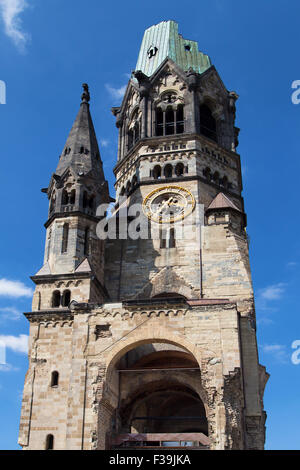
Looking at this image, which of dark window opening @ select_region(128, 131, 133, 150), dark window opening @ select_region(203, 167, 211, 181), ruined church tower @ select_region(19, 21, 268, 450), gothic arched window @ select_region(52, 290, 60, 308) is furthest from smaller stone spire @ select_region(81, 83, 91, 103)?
gothic arched window @ select_region(52, 290, 60, 308)

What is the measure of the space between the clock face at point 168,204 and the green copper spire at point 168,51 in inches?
420

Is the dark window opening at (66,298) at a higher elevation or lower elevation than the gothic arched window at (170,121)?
lower

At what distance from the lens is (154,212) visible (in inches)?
1423

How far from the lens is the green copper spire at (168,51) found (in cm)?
4362

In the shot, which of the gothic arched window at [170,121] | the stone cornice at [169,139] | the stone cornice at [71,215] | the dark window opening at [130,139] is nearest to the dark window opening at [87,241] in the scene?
the stone cornice at [71,215]

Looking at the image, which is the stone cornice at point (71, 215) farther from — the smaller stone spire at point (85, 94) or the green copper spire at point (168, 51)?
the green copper spire at point (168, 51)

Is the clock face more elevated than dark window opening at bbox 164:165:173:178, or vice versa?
dark window opening at bbox 164:165:173:178

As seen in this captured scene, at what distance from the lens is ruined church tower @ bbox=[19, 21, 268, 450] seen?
27.4 m

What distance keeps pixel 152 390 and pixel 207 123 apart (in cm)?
1847

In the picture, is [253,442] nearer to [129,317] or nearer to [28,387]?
[129,317]

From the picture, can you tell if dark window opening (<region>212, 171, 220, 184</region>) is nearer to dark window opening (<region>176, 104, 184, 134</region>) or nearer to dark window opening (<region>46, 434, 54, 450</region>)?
dark window opening (<region>176, 104, 184, 134</region>)

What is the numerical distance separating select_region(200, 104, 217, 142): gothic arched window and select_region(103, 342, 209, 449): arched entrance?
15.5m

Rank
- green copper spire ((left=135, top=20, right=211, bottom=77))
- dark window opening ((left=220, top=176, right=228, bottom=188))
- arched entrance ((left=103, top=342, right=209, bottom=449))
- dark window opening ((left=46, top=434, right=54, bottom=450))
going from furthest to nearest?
green copper spire ((left=135, top=20, right=211, bottom=77))
dark window opening ((left=220, top=176, right=228, bottom=188))
arched entrance ((left=103, top=342, right=209, bottom=449))
dark window opening ((left=46, top=434, right=54, bottom=450))

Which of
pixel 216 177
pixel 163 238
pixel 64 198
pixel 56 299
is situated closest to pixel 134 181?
pixel 216 177
